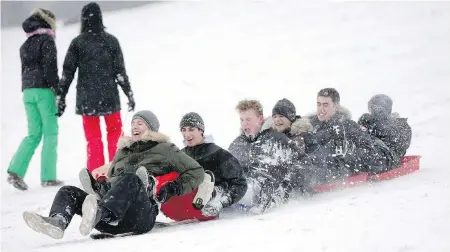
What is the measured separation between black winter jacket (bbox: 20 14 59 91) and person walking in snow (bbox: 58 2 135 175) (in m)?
0.26

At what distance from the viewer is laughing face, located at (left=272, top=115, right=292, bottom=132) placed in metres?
6.13

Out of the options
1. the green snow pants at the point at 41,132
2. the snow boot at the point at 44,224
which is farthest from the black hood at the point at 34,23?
the snow boot at the point at 44,224

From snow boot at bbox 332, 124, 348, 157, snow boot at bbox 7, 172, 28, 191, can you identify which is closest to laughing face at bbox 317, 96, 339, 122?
snow boot at bbox 332, 124, 348, 157

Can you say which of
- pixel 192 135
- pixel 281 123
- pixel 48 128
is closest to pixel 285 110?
pixel 281 123

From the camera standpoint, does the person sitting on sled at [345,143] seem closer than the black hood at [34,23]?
Yes

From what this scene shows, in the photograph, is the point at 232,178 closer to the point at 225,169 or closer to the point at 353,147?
the point at 225,169

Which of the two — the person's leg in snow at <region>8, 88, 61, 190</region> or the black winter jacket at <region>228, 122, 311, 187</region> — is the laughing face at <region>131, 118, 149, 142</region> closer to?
the black winter jacket at <region>228, 122, 311, 187</region>

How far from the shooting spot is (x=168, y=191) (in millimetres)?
4684

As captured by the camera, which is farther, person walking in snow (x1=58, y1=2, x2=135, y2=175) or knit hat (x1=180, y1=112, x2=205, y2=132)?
person walking in snow (x1=58, y1=2, x2=135, y2=175)

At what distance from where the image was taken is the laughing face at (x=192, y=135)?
17.6 ft

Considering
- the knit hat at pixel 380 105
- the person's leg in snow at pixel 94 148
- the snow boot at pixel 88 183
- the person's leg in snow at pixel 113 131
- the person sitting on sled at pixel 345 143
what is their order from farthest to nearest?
the person's leg in snow at pixel 113 131 → the person's leg in snow at pixel 94 148 → the knit hat at pixel 380 105 → the person sitting on sled at pixel 345 143 → the snow boot at pixel 88 183

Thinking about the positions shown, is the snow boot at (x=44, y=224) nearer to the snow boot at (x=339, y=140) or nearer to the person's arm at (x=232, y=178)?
the person's arm at (x=232, y=178)

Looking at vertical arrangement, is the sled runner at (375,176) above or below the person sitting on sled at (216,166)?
below

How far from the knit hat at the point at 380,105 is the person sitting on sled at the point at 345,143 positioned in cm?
40
